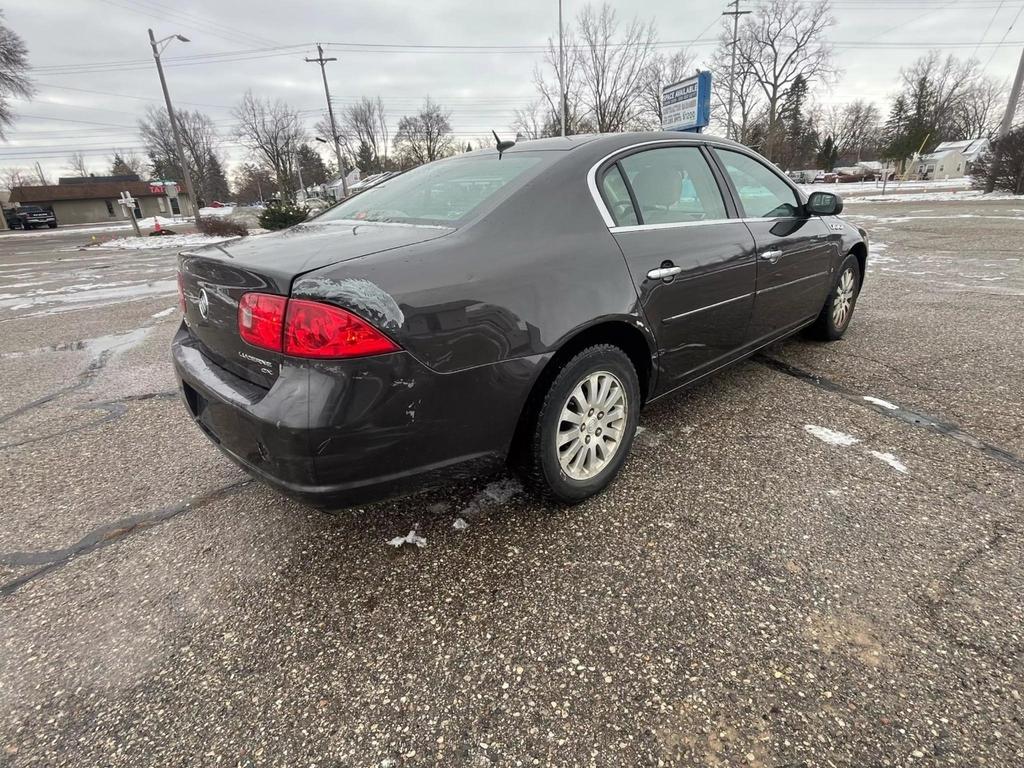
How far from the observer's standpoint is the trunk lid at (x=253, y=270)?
1.76m

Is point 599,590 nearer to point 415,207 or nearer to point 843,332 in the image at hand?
point 415,207

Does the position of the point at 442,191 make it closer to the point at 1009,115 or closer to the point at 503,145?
the point at 503,145

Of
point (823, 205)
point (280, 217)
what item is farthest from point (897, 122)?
point (823, 205)

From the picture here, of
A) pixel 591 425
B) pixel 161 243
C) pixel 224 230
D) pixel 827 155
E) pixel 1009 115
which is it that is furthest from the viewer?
pixel 827 155

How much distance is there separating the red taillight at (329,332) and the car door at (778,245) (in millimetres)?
2406

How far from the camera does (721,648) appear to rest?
1691 mm

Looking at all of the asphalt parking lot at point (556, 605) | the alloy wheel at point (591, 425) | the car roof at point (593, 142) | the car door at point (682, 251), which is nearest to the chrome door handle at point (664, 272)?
the car door at point (682, 251)

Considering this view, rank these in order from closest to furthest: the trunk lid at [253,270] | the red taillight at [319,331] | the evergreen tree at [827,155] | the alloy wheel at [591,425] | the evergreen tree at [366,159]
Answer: the red taillight at [319,331] < the trunk lid at [253,270] < the alloy wheel at [591,425] < the evergreen tree at [827,155] < the evergreen tree at [366,159]

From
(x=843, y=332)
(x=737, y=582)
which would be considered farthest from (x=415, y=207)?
(x=843, y=332)

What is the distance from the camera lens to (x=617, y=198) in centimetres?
247

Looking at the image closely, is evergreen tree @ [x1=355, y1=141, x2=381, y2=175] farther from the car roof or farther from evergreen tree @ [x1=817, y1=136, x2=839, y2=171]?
the car roof

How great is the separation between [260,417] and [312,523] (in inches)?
33.1

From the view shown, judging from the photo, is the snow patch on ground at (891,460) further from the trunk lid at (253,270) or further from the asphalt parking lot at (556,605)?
the trunk lid at (253,270)

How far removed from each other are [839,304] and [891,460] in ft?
6.67
